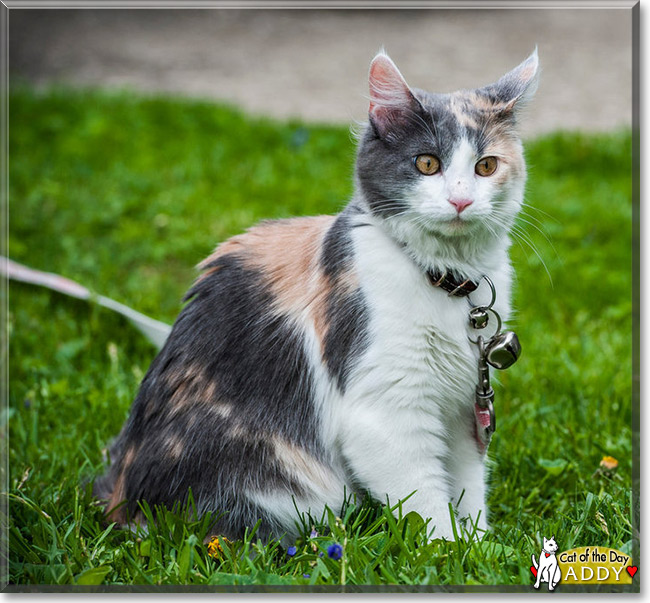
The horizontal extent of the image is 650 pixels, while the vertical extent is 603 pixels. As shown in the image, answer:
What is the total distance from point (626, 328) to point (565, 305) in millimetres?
343

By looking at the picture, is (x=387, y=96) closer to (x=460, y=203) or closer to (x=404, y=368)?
(x=460, y=203)

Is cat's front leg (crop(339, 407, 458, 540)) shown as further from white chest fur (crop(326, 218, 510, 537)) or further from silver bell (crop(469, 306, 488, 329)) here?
silver bell (crop(469, 306, 488, 329))

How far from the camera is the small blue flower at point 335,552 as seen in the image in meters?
1.93

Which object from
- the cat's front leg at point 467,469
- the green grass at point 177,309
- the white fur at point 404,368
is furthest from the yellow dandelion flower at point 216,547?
the cat's front leg at point 467,469

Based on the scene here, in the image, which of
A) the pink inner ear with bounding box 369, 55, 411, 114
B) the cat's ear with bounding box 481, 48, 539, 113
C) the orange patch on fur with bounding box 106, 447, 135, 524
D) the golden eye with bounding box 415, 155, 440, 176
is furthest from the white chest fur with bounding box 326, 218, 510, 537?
the orange patch on fur with bounding box 106, 447, 135, 524

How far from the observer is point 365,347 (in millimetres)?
2059

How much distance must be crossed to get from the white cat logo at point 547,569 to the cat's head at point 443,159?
2.67 feet

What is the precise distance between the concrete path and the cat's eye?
3147 mm

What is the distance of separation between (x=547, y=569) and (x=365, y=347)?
0.71 m

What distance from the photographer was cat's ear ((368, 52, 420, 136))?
1.94 meters

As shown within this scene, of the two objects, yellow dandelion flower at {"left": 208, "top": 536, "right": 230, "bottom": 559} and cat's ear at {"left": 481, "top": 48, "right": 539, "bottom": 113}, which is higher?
cat's ear at {"left": 481, "top": 48, "right": 539, "bottom": 113}

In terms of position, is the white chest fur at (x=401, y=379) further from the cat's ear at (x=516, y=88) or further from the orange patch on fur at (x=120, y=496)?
the orange patch on fur at (x=120, y=496)

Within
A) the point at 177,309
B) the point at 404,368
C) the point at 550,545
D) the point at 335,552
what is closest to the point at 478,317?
the point at 404,368

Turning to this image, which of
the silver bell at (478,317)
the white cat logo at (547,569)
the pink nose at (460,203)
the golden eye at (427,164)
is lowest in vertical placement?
the white cat logo at (547,569)
